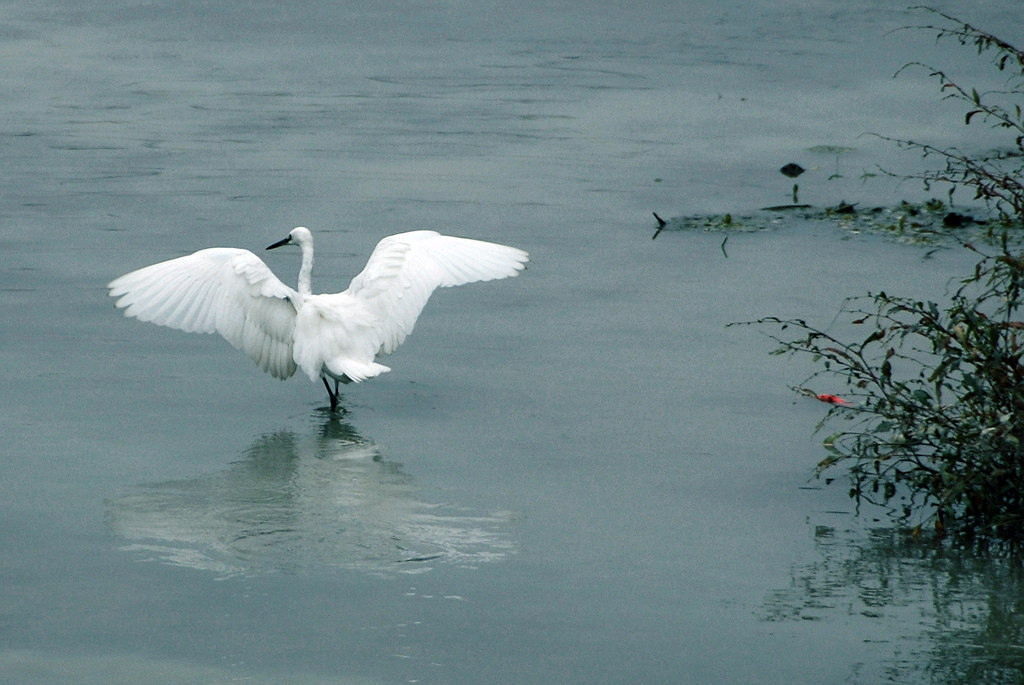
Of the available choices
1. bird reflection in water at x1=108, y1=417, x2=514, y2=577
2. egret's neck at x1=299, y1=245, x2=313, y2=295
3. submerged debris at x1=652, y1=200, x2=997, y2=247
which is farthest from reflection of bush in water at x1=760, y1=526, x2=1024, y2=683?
submerged debris at x1=652, y1=200, x2=997, y2=247

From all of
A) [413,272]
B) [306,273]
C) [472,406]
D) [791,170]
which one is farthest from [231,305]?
[791,170]

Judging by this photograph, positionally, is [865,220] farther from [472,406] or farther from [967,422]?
[967,422]

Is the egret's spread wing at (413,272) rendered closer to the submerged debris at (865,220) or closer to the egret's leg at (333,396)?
the egret's leg at (333,396)

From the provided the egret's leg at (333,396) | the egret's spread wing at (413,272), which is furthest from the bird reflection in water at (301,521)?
the egret's spread wing at (413,272)

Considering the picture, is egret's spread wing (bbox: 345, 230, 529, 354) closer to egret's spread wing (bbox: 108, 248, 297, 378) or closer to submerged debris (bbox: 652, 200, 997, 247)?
egret's spread wing (bbox: 108, 248, 297, 378)

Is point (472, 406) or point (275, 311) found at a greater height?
point (275, 311)

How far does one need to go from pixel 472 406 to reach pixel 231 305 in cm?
126

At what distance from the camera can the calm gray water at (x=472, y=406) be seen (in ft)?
15.1

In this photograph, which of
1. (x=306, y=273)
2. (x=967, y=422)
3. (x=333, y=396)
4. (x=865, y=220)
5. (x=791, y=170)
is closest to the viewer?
(x=967, y=422)

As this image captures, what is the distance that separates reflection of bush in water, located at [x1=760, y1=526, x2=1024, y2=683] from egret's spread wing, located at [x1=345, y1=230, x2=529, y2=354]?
2558mm

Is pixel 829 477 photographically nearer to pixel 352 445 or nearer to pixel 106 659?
pixel 352 445

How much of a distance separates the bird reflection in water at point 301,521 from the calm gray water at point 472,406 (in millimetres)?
18

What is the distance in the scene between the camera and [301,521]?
543cm

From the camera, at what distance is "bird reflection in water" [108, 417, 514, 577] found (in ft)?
16.8
